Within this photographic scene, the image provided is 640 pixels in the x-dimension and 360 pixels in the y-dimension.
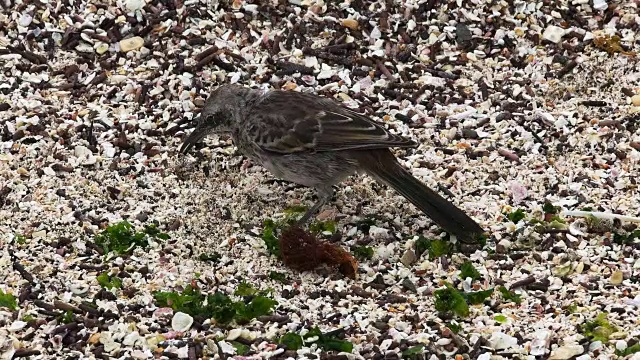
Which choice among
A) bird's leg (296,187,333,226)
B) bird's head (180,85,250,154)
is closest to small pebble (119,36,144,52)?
bird's head (180,85,250,154)

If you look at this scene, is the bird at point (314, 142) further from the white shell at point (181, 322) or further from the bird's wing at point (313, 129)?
the white shell at point (181, 322)

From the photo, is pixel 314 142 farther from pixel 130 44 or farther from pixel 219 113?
pixel 130 44

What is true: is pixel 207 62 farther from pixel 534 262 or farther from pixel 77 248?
pixel 534 262

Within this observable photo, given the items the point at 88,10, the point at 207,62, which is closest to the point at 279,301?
the point at 207,62

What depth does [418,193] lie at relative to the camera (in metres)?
6.78

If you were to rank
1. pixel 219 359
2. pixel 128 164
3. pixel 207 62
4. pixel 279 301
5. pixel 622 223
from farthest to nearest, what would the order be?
pixel 207 62, pixel 128 164, pixel 622 223, pixel 279 301, pixel 219 359

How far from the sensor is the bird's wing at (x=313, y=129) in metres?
6.92

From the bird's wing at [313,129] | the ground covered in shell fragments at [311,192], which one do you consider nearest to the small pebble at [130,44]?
the ground covered in shell fragments at [311,192]

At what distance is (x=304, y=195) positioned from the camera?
7363mm

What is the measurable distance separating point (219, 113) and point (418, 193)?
1365 mm

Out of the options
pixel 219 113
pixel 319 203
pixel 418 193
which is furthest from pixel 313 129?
pixel 418 193

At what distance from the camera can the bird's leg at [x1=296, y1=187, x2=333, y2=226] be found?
689 cm

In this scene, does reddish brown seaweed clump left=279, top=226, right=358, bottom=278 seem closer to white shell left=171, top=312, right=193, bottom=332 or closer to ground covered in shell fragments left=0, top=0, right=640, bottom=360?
ground covered in shell fragments left=0, top=0, right=640, bottom=360

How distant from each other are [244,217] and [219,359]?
1.41 meters
